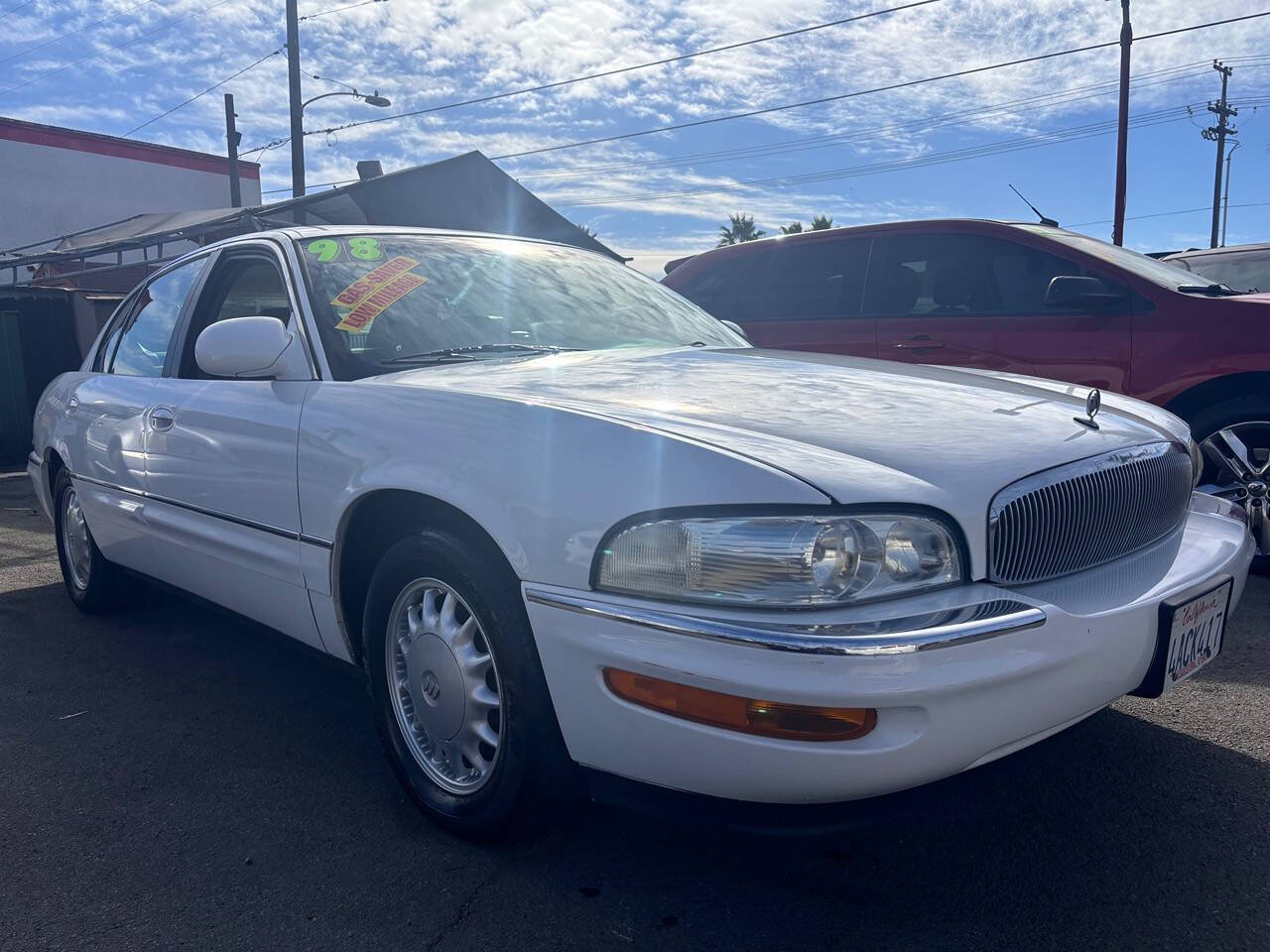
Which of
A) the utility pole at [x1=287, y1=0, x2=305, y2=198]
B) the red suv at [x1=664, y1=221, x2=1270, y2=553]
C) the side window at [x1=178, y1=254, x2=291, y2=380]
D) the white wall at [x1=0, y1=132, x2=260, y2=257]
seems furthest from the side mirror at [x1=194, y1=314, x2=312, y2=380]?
the white wall at [x1=0, y1=132, x2=260, y2=257]

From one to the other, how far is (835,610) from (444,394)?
1.11 meters

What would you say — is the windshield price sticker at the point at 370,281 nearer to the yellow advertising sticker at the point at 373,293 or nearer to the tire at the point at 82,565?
the yellow advertising sticker at the point at 373,293

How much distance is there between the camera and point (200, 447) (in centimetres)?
333

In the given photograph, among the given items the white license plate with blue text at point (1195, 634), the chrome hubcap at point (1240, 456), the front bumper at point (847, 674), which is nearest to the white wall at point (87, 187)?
the chrome hubcap at point (1240, 456)

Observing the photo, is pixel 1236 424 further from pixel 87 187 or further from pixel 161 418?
pixel 87 187

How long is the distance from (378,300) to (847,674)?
6.22 feet

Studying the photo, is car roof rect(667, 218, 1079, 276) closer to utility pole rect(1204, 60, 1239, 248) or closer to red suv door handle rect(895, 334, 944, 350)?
red suv door handle rect(895, 334, 944, 350)

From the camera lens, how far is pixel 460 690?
2.46 m

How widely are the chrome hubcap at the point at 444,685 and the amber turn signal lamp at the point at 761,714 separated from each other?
19.6 inches

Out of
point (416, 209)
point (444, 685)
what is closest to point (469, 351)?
point (444, 685)

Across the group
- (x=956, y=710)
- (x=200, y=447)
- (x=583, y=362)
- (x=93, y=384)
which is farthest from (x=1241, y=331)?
(x=93, y=384)

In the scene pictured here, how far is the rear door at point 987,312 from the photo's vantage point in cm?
514

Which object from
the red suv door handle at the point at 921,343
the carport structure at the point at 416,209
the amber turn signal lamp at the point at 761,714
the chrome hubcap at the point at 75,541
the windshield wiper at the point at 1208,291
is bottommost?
the chrome hubcap at the point at 75,541

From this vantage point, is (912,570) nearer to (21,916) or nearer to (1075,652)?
(1075,652)
